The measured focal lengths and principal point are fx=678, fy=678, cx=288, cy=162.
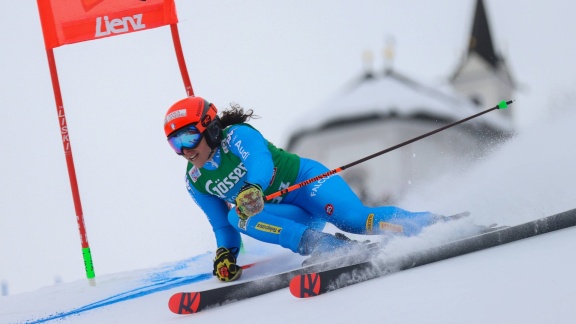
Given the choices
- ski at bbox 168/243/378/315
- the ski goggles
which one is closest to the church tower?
the ski goggles

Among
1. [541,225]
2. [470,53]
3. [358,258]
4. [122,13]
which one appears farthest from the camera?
[470,53]

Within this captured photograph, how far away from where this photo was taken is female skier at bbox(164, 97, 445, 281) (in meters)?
3.13

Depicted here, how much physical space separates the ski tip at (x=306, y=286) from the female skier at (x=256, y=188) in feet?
2.07

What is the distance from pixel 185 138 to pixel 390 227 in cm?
104

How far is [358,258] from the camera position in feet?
8.93

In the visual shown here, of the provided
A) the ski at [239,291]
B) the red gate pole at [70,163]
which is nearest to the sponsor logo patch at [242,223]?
the ski at [239,291]

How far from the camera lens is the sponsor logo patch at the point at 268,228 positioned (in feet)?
10.7

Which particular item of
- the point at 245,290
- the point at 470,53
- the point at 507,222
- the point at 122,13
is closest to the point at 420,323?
the point at 245,290

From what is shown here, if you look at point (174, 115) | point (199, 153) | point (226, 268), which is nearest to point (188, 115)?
point (174, 115)

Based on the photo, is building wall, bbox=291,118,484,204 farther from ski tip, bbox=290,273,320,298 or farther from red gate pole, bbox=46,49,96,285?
ski tip, bbox=290,273,320,298

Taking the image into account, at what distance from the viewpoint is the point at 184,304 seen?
2654 millimetres

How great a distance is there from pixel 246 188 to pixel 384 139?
27.8 meters

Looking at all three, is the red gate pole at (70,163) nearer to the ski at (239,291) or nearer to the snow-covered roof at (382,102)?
the ski at (239,291)

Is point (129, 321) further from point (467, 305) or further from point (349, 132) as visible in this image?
point (349, 132)
